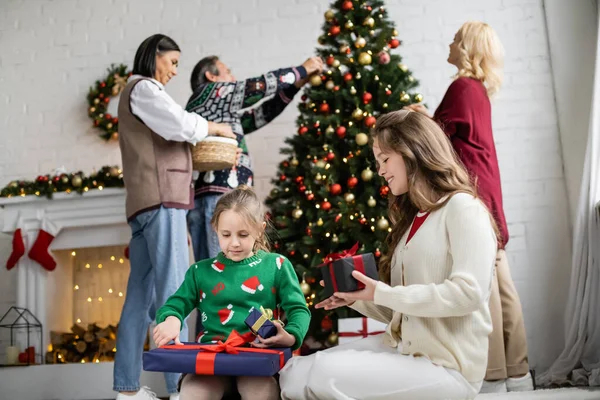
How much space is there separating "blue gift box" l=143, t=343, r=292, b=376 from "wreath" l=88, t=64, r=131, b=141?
3215mm

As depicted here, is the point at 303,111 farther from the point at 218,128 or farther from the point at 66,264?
the point at 66,264

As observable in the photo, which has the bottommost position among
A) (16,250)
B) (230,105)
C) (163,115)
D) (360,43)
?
(16,250)

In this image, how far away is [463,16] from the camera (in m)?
4.24

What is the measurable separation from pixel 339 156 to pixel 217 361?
6.81 feet

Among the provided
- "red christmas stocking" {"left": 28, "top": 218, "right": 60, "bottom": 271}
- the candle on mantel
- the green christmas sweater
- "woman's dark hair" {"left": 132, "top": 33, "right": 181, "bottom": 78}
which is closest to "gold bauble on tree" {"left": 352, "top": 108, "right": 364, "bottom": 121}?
"woman's dark hair" {"left": 132, "top": 33, "right": 181, "bottom": 78}

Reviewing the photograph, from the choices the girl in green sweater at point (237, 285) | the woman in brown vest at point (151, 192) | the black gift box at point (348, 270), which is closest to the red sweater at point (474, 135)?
the woman in brown vest at point (151, 192)

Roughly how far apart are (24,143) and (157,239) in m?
2.43

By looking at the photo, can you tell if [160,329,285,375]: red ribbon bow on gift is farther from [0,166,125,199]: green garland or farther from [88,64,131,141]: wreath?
[88,64,131,141]: wreath

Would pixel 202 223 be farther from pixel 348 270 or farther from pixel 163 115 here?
pixel 348 270

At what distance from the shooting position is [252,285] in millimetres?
1870

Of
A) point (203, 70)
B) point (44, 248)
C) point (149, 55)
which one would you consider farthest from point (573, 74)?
point (44, 248)

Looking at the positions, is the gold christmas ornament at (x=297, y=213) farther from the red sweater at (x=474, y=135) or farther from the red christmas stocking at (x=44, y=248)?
the red christmas stocking at (x=44, y=248)

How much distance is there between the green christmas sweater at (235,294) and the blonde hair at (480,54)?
1588mm

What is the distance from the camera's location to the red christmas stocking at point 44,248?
167 inches
